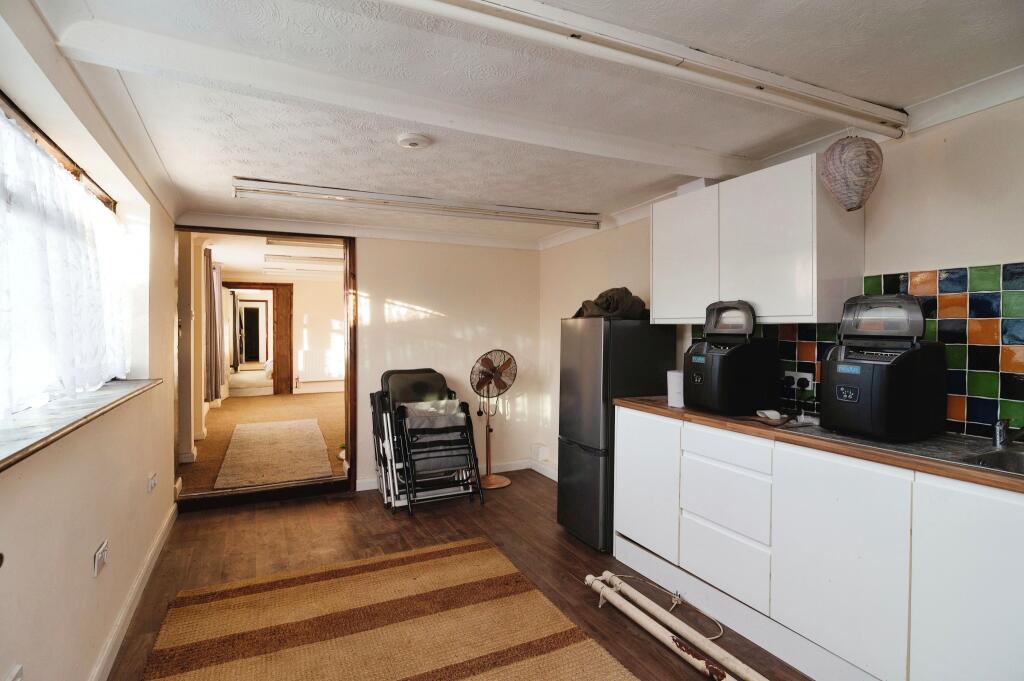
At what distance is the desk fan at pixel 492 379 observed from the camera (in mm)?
4348

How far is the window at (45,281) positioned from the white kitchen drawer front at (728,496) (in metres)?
2.68

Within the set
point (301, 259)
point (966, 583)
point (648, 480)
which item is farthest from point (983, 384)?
point (301, 259)

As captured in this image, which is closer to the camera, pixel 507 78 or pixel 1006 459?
pixel 1006 459

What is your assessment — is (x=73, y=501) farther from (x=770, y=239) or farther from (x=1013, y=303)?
(x=1013, y=303)

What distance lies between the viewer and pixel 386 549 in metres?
3.24

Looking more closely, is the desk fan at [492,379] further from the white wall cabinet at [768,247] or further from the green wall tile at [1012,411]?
→ the green wall tile at [1012,411]

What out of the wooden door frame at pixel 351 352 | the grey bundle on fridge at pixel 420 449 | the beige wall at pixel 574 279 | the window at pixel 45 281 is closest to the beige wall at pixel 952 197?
the beige wall at pixel 574 279

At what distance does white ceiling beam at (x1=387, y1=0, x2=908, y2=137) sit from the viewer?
4.66 ft

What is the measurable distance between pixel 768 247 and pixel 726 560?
59.0 inches

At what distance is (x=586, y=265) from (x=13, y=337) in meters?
3.64

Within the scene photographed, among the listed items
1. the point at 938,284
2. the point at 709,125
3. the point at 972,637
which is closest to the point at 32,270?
the point at 709,125

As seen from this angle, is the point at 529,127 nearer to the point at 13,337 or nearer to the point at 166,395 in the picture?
the point at 13,337

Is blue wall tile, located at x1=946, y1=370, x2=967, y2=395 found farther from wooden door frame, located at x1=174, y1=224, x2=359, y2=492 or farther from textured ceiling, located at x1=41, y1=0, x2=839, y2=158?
wooden door frame, located at x1=174, y1=224, x2=359, y2=492

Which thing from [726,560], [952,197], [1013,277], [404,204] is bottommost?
[726,560]
